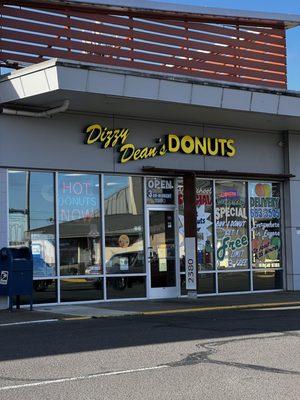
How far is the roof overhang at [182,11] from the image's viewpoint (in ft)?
50.1

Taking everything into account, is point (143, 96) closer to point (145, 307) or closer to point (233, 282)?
point (145, 307)

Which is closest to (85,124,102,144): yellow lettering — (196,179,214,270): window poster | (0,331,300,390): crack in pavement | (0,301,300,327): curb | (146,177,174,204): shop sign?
(146,177,174,204): shop sign

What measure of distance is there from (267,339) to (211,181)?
27.9ft

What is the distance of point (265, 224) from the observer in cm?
1816

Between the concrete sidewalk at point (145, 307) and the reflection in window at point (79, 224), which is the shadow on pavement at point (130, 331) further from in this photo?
the reflection in window at point (79, 224)

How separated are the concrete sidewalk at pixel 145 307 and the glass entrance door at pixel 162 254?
578 mm

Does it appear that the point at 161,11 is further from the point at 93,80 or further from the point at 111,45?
the point at 93,80

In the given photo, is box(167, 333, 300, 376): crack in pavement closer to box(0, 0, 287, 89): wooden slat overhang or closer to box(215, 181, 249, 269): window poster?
box(215, 181, 249, 269): window poster

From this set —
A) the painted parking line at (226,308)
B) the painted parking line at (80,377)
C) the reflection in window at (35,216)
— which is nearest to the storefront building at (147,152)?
the reflection in window at (35,216)

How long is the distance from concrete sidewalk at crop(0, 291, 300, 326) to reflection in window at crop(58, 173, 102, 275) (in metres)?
1.09

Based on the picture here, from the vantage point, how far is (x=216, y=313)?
1283cm

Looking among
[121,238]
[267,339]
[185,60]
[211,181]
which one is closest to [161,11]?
[185,60]

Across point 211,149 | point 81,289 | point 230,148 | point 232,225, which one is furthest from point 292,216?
point 81,289

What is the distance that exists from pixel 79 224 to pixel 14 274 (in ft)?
8.18
